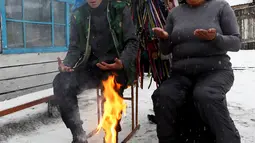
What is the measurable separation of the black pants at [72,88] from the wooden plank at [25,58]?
2119 mm

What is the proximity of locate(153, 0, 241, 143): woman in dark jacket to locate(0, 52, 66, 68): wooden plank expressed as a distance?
294 centimetres

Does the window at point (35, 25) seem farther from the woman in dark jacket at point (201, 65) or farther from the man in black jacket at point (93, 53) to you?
the woman in dark jacket at point (201, 65)

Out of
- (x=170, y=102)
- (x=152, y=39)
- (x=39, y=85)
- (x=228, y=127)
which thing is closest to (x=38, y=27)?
(x=39, y=85)

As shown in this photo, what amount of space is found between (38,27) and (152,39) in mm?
2904

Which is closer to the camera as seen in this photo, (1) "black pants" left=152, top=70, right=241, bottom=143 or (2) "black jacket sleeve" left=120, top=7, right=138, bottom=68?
(1) "black pants" left=152, top=70, right=241, bottom=143

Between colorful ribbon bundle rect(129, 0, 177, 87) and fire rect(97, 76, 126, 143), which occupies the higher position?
colorful ribbon bundle rect(129, 0, 177, 87)

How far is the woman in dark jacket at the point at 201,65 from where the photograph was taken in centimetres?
205

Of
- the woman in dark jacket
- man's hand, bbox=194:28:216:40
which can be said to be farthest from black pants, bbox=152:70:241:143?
man's hand, bbox=194:28:216:40

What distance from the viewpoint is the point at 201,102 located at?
82.7 inches

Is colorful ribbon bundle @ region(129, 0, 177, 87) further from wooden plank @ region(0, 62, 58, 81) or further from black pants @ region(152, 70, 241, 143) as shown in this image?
wooden plank @ region(0, 62, 58, 81)

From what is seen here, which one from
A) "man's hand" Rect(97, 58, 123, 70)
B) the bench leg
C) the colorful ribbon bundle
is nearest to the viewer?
"man's hand" Rect(97, 58, 123, 70)

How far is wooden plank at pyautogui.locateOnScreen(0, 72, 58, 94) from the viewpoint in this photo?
4384 mm

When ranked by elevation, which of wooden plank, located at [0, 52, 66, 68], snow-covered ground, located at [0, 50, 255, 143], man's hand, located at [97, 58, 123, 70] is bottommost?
Result: snow-covered ground, located at [0, 50, 255, 143]

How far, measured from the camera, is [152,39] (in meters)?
3.10
